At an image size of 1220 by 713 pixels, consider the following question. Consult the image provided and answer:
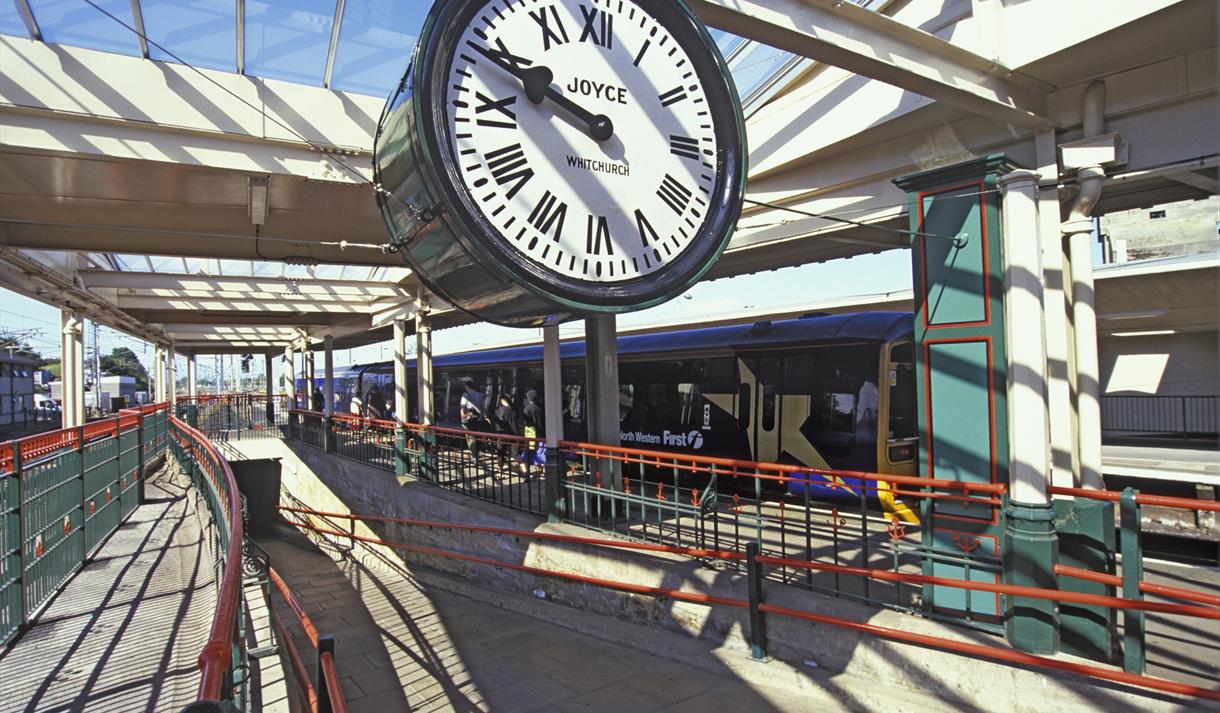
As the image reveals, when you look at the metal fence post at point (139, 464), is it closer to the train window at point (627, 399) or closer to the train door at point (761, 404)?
the train window at point (627, 399)

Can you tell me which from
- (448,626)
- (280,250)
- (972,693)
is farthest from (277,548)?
(972,693)

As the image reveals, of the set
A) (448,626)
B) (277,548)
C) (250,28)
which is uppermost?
(250,28)

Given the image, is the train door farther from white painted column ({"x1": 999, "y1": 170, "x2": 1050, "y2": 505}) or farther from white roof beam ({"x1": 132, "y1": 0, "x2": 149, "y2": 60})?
white roof beam ({"x1": 132, "y1": 0, "x2": 149, "y2": 60})

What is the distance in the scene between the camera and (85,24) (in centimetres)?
580

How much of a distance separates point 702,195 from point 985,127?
14.9 ft

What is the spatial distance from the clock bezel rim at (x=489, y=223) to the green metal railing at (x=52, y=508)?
5350mm

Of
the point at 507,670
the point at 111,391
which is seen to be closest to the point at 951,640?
the point at 507,670

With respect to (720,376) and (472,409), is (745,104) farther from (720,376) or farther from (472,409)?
(472,409)

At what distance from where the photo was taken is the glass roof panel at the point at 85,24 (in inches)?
221

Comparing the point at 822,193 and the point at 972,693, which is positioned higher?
the point at 822,193

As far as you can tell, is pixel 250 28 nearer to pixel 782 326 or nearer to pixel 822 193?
pixel 822 193

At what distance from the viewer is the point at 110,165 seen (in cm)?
651

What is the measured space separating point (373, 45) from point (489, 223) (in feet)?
17.8

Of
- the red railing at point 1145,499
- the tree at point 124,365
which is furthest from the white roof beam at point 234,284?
the tree at point 124,365
